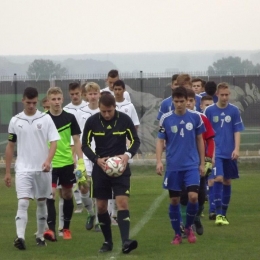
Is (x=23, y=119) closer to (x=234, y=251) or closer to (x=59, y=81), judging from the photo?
(x=234, y=251)

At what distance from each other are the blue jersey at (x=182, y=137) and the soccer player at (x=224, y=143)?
2.42 m

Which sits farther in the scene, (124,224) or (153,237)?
(153,237)

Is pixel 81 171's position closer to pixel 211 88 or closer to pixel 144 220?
pixel 144 220

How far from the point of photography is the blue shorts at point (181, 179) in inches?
444

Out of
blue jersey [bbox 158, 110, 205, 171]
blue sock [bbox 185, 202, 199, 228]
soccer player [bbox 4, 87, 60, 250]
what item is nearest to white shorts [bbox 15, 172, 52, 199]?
soccer player [bbox 4, 87, 60, 250]

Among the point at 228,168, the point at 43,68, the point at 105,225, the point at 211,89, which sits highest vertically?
the point at 43,68

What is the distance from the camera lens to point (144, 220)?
47.0ft

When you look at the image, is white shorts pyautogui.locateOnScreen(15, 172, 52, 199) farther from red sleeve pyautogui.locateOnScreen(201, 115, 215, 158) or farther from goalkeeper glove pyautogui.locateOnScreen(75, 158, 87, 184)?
red sleeve pyautogui.locateOnScreen(201, 115, 215, 158)

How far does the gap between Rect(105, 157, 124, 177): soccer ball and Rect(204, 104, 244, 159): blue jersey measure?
11.7 feet

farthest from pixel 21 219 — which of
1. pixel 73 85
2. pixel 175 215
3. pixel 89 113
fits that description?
pixel 73 85

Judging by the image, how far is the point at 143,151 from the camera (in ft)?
88.0

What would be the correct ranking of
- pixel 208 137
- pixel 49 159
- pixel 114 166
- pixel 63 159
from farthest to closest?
pixel 63 159
pixel 208 137
pixel 49 159
pixel 114 166

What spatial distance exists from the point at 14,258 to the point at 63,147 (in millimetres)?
2300

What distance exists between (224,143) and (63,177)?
9.33 ft
